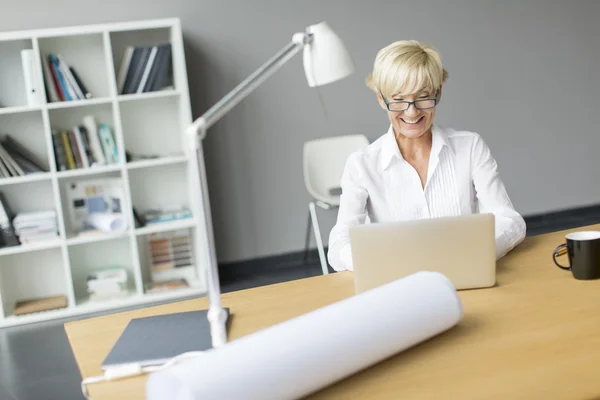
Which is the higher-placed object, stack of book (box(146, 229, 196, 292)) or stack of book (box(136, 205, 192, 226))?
stack of book (box(136, 205, 192, 226))

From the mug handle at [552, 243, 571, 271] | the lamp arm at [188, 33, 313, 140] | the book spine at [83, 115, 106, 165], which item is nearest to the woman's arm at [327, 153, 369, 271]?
the mug handle at [552, 243, 571, 271]

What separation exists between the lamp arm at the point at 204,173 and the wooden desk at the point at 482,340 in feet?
0.23

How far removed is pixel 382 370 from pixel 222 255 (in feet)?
11.8

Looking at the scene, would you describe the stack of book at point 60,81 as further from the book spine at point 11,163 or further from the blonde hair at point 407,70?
the blonde hair at point 407,70

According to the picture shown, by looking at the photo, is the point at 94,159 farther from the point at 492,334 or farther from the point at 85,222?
the point at 492,334

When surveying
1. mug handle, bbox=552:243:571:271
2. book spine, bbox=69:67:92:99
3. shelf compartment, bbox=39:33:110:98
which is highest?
shelf compartment, bbox=39:33:110:98

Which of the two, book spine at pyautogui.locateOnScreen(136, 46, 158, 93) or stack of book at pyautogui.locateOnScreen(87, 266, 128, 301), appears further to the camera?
stack of book at pyautogui.locateOnScreen(87, 266, 128, 301)

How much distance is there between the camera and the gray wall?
4.62 meters

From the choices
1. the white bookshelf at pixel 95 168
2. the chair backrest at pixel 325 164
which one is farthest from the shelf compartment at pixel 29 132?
the chair backrest at pixel 325 164

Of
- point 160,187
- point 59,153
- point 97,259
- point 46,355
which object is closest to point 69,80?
point 59,153

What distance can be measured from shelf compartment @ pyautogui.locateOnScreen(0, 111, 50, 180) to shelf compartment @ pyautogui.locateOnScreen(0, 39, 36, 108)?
0.08m

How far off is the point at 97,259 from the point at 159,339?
10.8 feet

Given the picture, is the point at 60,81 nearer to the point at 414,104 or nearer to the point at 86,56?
the point at 86,56

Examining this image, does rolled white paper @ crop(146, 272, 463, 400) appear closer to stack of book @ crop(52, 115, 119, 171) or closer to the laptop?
the laptop
